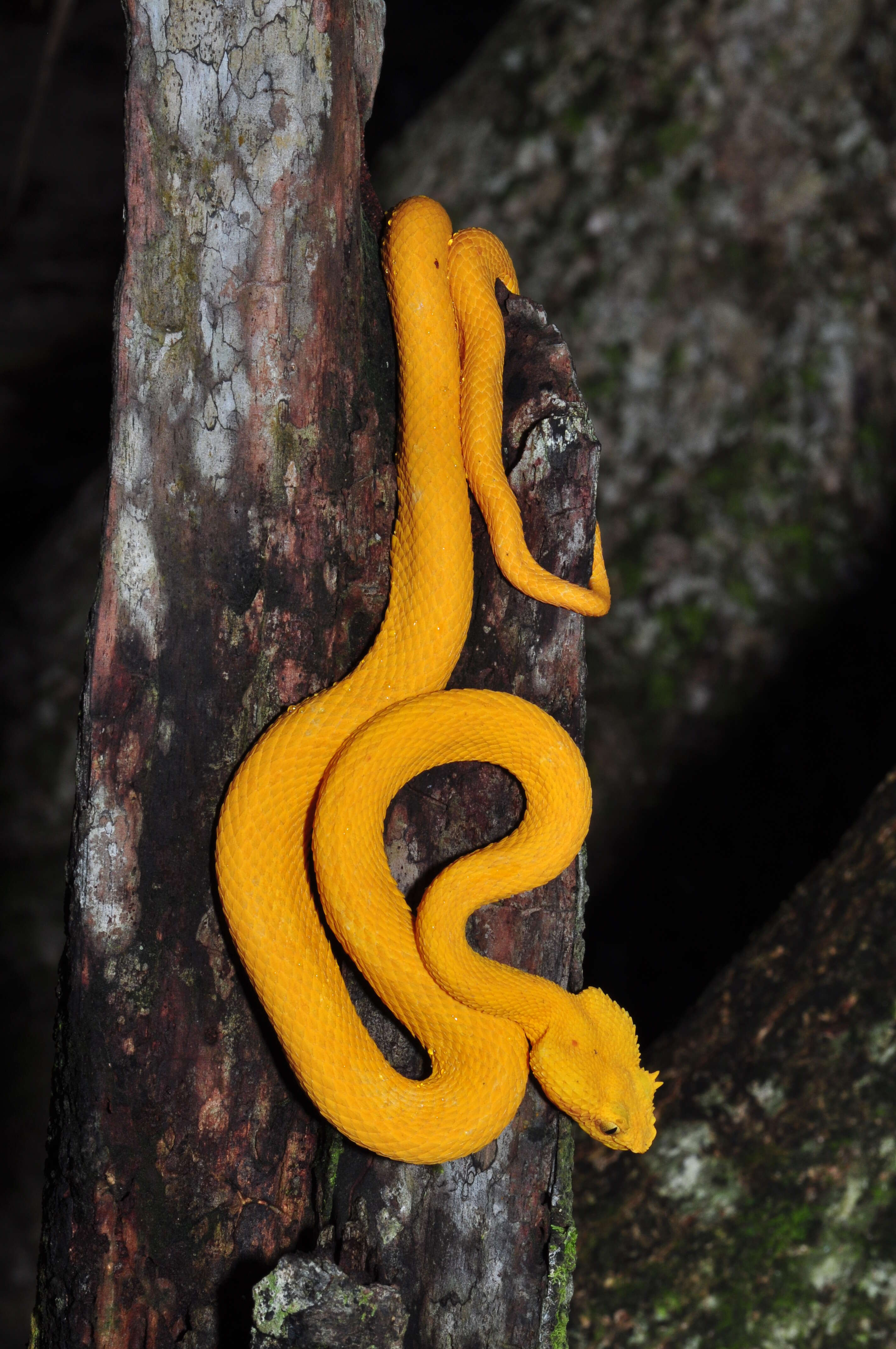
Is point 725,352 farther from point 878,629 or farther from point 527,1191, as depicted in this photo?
point 527,1191

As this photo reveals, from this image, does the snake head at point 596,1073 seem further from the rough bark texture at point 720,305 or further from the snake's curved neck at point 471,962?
the rough bark texture at point 720,305

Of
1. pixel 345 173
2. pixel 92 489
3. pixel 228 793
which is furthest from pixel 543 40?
pixel 228 793

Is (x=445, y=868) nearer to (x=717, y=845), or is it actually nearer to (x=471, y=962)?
(x=471, y=962)

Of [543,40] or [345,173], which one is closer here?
[345,173]

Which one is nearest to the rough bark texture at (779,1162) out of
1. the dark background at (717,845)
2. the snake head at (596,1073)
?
the snake head at (596,1073)

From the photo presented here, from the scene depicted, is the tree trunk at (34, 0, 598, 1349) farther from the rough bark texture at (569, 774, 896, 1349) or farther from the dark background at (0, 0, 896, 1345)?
the dark background at (0, 0, 896, 1345)

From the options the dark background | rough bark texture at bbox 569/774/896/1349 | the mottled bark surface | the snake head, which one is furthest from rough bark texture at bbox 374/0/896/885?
the snake head
